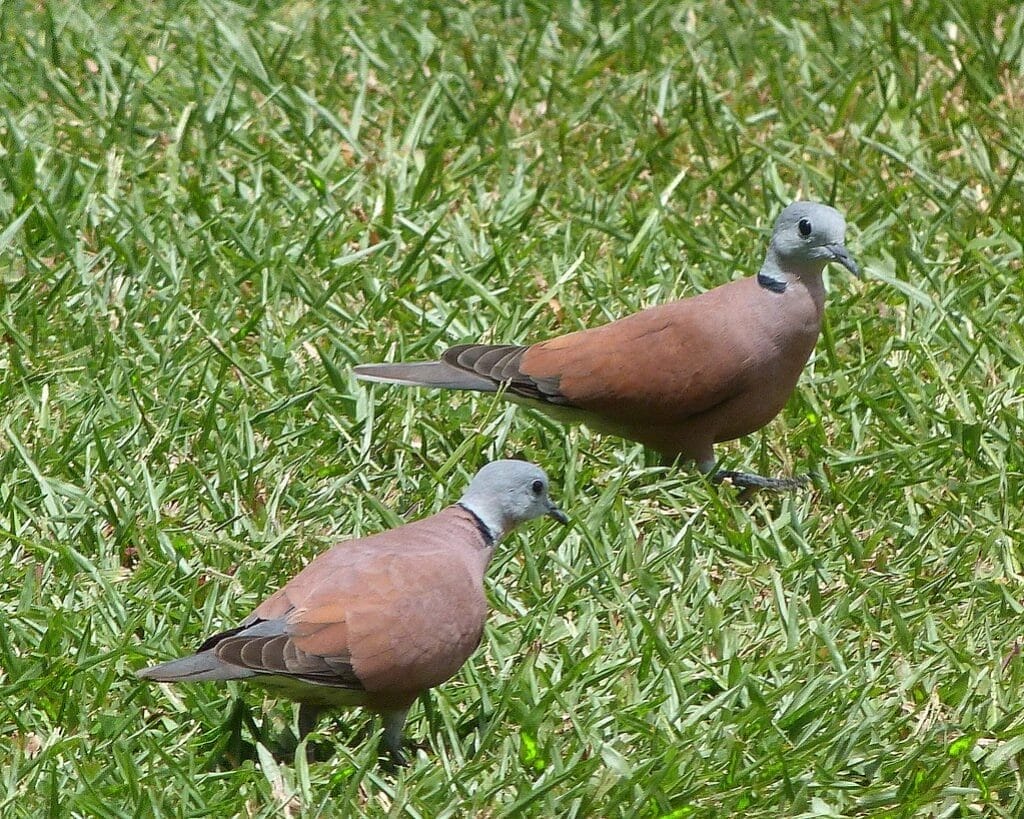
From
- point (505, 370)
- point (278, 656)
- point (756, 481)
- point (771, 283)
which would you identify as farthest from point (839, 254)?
point (278, 656)

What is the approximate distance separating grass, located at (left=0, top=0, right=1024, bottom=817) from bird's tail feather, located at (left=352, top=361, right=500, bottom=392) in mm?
147

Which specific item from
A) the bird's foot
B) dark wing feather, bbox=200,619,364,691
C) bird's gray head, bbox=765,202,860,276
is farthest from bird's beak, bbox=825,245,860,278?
dark wing feather, bbox=200,619,364,691

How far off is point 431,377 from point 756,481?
1024 mm

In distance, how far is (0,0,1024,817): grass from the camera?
377 centimetres

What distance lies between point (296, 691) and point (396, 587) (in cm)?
32

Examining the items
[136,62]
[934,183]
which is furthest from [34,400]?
[934,183]

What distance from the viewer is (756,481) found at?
16.3ft

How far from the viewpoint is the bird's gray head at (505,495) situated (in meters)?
4.07

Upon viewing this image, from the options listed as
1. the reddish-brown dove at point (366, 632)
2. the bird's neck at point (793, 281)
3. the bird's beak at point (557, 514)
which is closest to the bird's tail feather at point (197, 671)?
the reddish-brown dove at point (366, 632)

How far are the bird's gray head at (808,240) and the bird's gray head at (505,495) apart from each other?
134 centimetres

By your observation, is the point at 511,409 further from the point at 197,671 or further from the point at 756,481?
the point at 197,671

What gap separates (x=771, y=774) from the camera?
3.68m

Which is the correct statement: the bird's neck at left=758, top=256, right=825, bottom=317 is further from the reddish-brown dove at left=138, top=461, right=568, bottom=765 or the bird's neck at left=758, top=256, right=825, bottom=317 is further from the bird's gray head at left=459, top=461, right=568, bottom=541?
the reddish-brown dove at left=138, top=461, right=568, bottom=765

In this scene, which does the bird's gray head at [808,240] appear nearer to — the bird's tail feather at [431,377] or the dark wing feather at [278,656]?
the bird's tail feather at [431,377]
